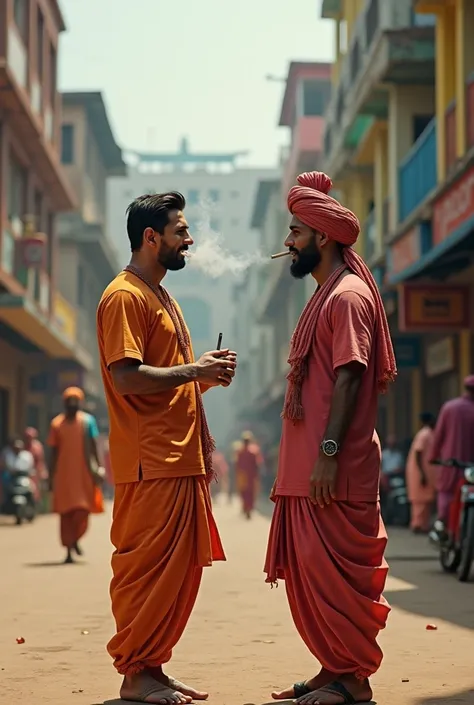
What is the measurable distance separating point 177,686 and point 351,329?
1.64 m

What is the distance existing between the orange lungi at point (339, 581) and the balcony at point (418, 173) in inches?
579

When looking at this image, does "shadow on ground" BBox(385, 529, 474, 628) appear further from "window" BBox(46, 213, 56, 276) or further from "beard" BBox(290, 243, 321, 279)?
"window" BBox(46, 213, 56, 276)

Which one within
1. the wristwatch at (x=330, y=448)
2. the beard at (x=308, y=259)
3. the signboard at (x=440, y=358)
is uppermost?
the signboard at (x=440, y=358)

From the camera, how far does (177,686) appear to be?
5.96 meters

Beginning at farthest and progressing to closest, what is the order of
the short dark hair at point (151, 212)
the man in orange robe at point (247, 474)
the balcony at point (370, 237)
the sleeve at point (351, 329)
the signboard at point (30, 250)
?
the man in orange robe at point (247, 474), the balcony at point (370, 237), the signboard at point (30, 250), the short dark hair at point (151, 212), the sleeve at point (351, 329)

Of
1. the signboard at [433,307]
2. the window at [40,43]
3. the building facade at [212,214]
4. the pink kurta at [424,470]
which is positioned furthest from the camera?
the building facade at [212,214]

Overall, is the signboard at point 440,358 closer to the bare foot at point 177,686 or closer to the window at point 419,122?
the window at point 419,122

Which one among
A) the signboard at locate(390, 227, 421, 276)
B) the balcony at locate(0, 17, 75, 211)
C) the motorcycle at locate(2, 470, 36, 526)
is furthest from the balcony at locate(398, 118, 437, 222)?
the motorcycle at locate(2, 470, 36, 526)

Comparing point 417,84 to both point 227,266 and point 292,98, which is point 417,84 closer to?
point 227,266

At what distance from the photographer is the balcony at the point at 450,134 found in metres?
18.7

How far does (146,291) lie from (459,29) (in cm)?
1319

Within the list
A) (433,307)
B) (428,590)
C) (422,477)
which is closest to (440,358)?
(433,307)

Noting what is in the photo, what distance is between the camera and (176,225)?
6.20 m

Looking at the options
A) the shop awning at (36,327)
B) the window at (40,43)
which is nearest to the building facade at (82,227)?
the shop awning at (36,327)
